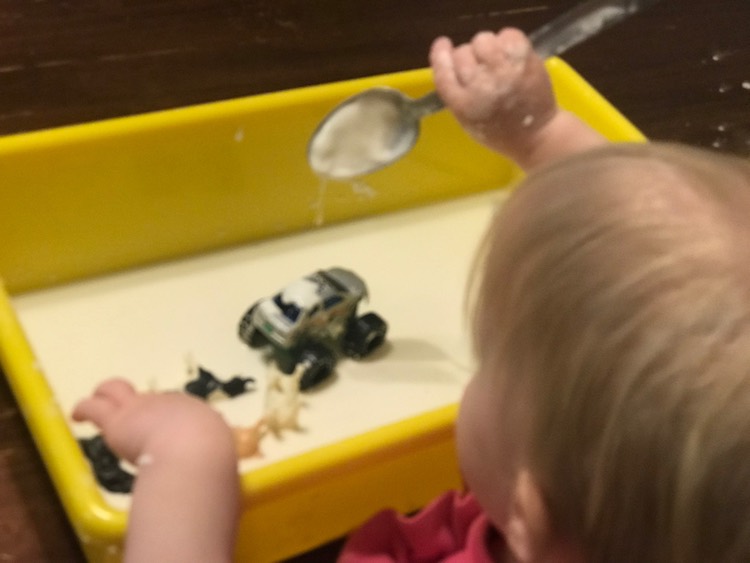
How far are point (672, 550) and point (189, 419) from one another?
22 centimetres

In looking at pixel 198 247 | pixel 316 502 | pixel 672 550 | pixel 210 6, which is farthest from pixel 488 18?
pixel 672 550

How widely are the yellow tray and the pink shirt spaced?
0.14 ft

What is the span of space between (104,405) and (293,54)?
1.60ft

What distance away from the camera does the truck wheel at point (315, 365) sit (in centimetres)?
A: 65

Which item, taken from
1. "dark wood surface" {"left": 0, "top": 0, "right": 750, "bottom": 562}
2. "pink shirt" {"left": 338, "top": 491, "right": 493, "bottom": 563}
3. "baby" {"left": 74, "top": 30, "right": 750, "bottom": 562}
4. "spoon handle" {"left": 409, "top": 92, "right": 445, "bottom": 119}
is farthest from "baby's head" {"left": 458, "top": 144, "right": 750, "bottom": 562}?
"dark wood surface" {"left": 0, "top": 0, "right": 750, "bottom": 562}

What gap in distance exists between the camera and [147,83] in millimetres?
831

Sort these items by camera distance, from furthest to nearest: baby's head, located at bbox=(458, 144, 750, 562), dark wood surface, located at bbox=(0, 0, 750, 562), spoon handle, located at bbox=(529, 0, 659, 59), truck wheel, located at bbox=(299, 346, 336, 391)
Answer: dark wood surface, located at bbox=(0, 0, 750, 562), truck wheel, located at bbox=(299, 346, 336, 391), spoon handle, located at bbox=(529, 0, 659, 59), baby's head, located at bbox=(458, 144, 750, 562)

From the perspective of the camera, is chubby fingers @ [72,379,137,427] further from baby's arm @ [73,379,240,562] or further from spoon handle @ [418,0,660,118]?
spoon handle @ [418,0,660,118]

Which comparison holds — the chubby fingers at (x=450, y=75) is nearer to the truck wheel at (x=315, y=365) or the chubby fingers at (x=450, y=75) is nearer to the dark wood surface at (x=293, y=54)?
the truck wheel at (x=315, y=365)

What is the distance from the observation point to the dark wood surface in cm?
81

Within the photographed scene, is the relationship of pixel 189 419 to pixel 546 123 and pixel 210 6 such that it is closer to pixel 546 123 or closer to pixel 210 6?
pixel 546 123

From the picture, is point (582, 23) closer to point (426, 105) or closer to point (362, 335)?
point (426, 105)

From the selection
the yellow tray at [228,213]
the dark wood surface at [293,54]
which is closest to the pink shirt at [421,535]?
the yellow tray at [228,213]

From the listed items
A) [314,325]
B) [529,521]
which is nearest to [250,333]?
[314,325]
